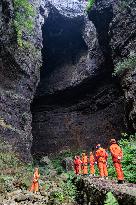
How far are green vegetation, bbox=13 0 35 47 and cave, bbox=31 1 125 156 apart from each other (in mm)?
5245

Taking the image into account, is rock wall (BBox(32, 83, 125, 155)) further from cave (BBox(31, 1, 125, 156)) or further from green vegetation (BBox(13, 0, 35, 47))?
green vegetation (BBox(13, 0, 35, 47))

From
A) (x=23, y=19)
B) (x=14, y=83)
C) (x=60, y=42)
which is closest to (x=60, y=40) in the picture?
(x=60, y=42)

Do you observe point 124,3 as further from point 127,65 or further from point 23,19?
point 23,19

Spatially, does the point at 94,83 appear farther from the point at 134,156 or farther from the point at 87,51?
the point at 134,156

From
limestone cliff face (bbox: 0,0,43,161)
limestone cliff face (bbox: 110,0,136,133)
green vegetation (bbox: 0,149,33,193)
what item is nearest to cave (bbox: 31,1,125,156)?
limestone cliff face (bbox: 110,0,136,133)

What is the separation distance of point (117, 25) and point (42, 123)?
37.9 feet

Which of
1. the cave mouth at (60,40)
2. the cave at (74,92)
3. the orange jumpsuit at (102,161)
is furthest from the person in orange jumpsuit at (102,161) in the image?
the cave mouth at (60,40)

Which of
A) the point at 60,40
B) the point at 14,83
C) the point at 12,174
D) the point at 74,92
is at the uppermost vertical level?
the point at 60,40

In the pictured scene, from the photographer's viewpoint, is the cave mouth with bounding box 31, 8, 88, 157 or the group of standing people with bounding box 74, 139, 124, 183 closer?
the group of standing people with bounding box 74, 139, 124, 183

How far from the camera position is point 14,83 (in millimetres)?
22516

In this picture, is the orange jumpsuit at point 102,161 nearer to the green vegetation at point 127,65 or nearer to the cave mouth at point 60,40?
the green vegetation at point 127,65

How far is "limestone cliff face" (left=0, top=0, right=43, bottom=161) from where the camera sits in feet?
67.7

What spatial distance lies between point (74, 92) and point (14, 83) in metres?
8.75

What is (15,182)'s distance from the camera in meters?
13.5
